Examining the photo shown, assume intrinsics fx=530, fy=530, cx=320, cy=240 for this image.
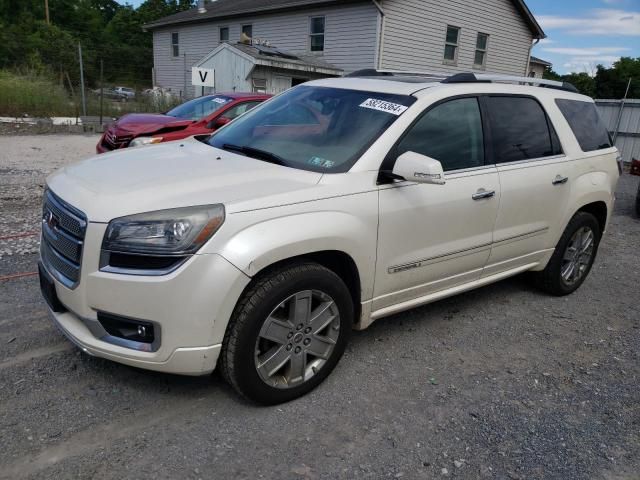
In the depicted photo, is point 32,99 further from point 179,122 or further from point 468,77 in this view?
point 468,77


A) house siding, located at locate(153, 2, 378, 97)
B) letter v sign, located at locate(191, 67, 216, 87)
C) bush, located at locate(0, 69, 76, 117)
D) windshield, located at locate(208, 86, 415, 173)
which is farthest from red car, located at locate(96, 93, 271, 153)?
bush, located at locate(0, 69, 76, 117)

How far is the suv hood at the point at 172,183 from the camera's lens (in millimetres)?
2607

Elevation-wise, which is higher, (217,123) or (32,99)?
(217,123)

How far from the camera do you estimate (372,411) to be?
3006 millimetres

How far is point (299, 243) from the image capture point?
2756 millimetres

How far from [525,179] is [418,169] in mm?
1451

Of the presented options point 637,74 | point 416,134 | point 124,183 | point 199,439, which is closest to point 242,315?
point 199,439

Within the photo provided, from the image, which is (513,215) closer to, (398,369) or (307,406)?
(398,369)

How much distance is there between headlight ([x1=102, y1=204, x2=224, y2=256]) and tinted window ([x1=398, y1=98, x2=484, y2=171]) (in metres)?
1.39

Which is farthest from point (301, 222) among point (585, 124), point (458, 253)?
point (585, 124)

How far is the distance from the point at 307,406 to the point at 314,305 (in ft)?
1.89

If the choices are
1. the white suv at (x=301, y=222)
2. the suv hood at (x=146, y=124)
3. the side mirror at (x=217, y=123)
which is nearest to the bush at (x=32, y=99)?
the suv hood at (x=146, y=124)

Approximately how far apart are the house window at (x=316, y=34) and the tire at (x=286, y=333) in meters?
18.9

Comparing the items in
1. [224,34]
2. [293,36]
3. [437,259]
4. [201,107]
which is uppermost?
[224,34]
